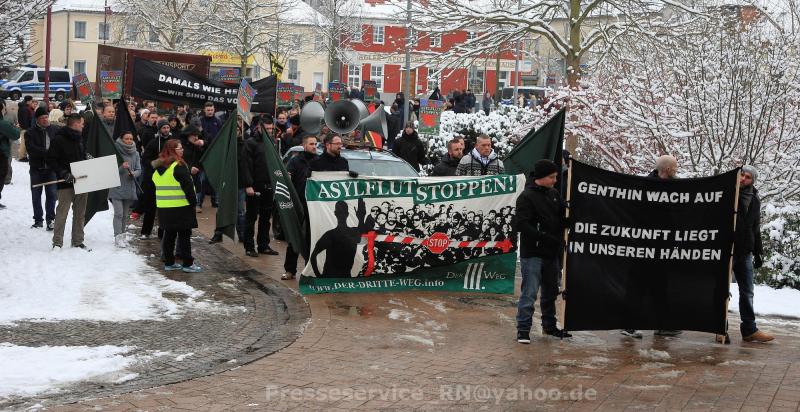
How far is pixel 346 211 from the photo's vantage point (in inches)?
470

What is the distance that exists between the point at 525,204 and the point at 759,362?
2557 millimetres

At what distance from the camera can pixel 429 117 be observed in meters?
21.5

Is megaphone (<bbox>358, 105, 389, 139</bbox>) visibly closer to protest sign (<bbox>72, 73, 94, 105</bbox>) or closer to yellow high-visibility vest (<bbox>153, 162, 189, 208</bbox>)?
protest sign (<bbox>72, 73, 94, 105</bbox>)

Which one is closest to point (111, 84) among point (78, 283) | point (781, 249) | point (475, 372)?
point (78, 283)

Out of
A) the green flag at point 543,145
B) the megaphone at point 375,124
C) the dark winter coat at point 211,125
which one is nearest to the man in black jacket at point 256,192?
the green flag at point 543,145

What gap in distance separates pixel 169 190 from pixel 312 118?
8010 millimetres

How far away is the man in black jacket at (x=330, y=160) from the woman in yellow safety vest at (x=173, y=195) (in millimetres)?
1596

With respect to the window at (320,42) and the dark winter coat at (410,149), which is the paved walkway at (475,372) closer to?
the dark winter coat at (410,149)

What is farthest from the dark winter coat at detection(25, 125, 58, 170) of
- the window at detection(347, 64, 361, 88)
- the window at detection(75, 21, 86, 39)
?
the window at detection(75, 21, 86, 39)

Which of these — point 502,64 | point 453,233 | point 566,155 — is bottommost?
point 453,233

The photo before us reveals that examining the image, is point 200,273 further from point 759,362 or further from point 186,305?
point 759,362

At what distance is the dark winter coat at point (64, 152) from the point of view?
13797 mm

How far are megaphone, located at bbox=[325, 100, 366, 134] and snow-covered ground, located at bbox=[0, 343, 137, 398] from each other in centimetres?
973

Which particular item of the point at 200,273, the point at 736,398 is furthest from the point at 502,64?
the point at 736,398
